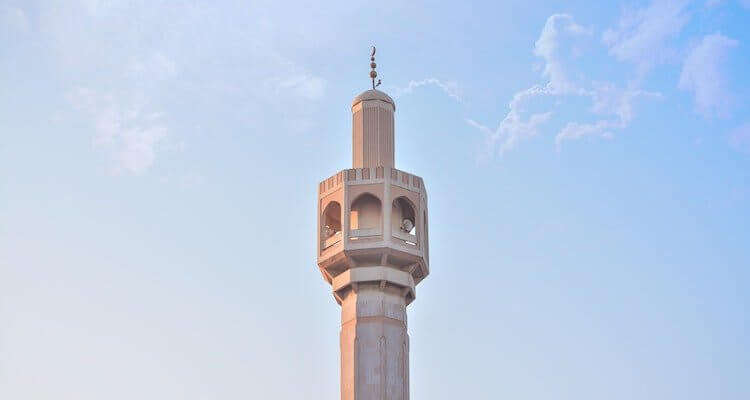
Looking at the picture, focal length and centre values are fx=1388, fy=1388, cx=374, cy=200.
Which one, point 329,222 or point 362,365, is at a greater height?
point 329,222

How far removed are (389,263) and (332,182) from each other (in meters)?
4.11

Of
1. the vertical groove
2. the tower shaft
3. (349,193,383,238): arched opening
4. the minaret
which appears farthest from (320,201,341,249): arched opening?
the vertical groove

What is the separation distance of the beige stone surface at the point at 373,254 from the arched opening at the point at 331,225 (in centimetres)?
4


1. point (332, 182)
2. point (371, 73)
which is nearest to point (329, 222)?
point (332, 182)

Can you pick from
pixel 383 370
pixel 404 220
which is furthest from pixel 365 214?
pixel 383 370

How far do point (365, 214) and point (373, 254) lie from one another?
220 cm

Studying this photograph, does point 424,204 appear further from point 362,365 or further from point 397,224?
point 362,365

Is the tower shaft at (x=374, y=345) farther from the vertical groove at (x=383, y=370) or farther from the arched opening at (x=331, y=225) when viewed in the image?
the arched opening at (x=331, y=225)

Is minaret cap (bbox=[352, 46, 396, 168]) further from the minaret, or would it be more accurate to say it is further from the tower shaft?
the tower shaft

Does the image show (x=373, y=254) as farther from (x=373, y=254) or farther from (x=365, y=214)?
(x=365, y=214)

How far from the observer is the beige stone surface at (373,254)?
52.2 meters

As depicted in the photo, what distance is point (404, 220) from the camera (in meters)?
55.3

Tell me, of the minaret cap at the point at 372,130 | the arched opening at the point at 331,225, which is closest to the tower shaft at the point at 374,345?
the arched opening at the point at 331,225

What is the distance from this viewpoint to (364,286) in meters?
53.5
